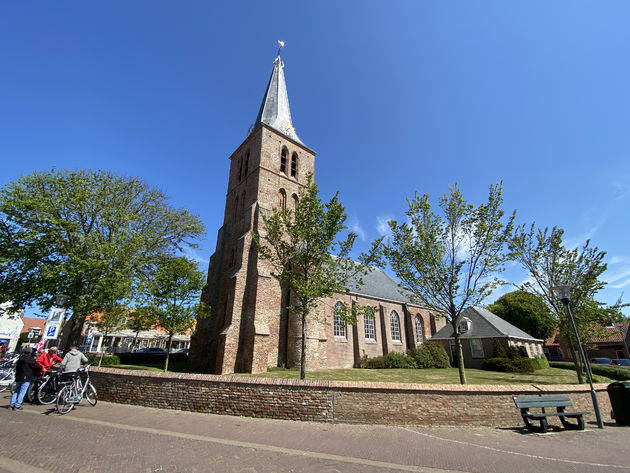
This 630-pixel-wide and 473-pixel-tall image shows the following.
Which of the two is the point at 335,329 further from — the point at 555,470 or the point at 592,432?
the point at 555,470

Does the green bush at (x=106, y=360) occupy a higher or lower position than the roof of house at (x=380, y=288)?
lower

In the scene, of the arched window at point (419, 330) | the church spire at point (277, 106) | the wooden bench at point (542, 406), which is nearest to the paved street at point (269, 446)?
the wooden bench at point (542, 406)

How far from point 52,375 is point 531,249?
76.3ft

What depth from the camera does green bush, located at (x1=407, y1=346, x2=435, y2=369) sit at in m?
24.2

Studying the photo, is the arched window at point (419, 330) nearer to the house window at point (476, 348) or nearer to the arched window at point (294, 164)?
the house window at point (476, 348)

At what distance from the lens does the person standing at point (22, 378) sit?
8.52 m

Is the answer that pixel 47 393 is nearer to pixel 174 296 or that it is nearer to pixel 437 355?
pixel 174 296

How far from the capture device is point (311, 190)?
14.9 meters

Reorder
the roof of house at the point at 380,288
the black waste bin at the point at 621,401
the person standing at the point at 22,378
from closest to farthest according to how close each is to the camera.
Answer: the person standing at the point at 22,378 → the black waste bin at the point at 621,401 → the roof of house at the point at 380,288

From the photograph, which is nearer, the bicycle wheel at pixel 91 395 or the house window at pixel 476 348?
the bicycle wheel at pixel 91 395

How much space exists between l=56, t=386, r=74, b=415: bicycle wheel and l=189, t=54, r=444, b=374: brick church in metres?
8.99

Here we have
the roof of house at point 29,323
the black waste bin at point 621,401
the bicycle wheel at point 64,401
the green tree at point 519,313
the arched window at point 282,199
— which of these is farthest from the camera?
the roof of house at point 29,323

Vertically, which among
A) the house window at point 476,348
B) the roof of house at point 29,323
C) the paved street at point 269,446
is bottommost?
the paved street at point 269,446

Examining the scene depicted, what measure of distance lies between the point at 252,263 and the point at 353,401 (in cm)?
1351
